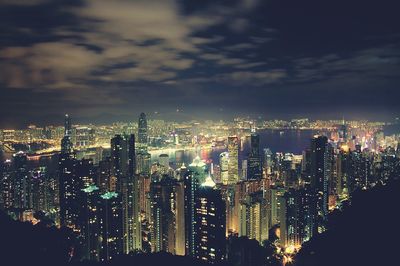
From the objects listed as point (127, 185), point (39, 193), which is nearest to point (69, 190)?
point (39, 193)

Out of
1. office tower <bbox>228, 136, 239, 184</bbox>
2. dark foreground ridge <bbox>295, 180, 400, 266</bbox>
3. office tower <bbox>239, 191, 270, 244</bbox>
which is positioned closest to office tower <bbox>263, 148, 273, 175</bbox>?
office tower <bbox>228, 136, 239, 184</bbox>

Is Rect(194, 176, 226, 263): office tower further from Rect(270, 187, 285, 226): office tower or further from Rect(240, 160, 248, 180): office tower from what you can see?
Rect(240, 160, 248, 180): office tower

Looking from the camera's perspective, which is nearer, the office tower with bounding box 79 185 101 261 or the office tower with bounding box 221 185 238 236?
the office tower with bounding box 79 185 101 261

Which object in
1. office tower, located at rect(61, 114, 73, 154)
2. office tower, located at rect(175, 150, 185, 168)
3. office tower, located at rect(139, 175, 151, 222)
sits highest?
office tower, located at rect(61, 114, 73, 154)

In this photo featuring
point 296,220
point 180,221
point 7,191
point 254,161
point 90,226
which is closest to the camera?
point 90,226

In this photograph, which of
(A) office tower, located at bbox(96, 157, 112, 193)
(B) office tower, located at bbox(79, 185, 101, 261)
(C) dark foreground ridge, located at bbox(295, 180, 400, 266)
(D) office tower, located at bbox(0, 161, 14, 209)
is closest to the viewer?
(C) dark foreground ridge, located at bbox(295, 180, 400, 266)

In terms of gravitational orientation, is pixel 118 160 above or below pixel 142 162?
above

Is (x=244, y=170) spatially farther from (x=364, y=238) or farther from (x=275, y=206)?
(x=364, y=238)

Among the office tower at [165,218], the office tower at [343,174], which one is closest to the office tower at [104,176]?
the office tower at [165,218]
